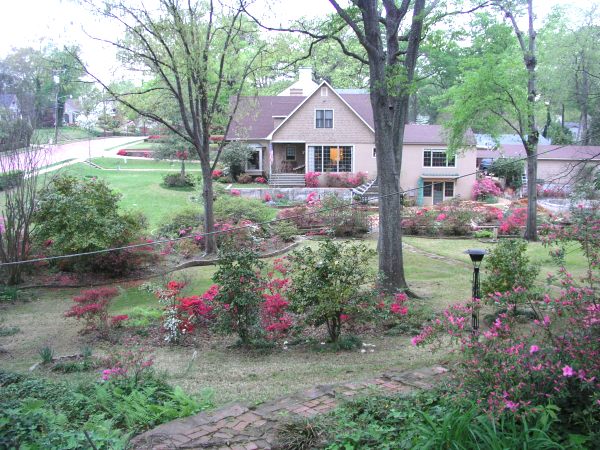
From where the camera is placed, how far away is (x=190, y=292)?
13.5m

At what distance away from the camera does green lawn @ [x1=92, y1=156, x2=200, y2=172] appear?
4441 centimetres

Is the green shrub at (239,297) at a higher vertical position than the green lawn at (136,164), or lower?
lower

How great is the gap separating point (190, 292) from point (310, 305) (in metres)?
5.60

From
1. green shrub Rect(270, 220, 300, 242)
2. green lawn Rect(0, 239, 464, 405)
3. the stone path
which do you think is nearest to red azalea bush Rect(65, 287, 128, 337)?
green lawn Rect(0, 239, 464, 405)

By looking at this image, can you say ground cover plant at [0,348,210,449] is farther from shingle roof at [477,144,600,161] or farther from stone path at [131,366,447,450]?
shingle roof at [477,144,600,161]

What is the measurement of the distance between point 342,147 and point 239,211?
17.6m

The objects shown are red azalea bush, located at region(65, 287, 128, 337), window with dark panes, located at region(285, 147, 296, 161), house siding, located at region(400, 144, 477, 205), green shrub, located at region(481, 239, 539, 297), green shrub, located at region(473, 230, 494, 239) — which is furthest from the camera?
window with dark panes, located at region(285, 147, 296, 161)

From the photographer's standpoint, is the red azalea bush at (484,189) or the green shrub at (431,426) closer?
the green shrub at (431,426)

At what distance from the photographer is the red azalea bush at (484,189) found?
36000 millimetres

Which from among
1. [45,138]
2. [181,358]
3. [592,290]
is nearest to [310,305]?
[181,358]

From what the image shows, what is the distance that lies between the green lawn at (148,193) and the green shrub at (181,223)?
0.61 metres

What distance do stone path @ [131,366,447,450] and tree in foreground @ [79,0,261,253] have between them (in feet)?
43.1

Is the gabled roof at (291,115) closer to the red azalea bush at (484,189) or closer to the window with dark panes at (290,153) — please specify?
the window with dark panes at (290,153)

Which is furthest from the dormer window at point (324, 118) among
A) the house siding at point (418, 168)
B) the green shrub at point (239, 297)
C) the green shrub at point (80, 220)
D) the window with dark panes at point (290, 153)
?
the green shrub at point (239, 297)
